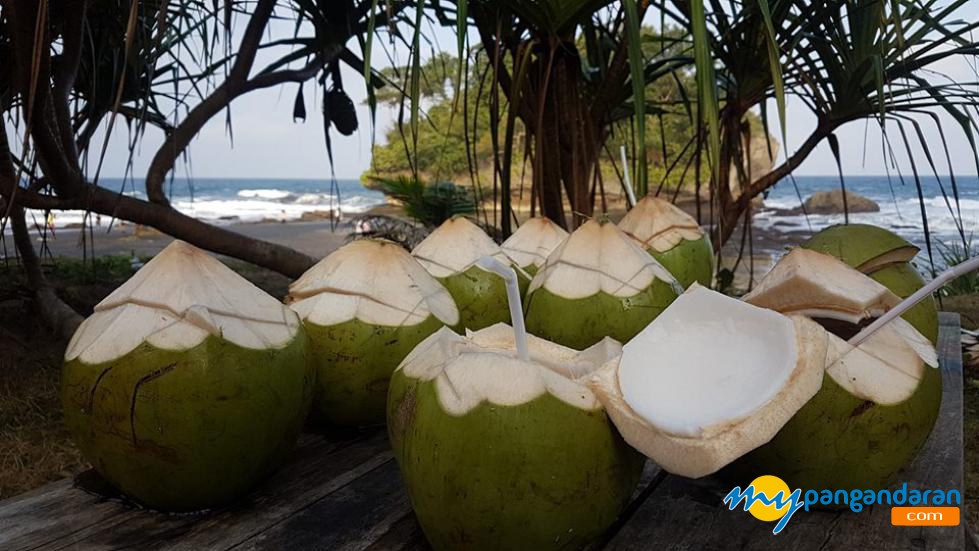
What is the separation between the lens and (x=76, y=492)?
92 cm

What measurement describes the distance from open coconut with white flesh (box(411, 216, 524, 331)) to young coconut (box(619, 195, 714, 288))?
37 cm

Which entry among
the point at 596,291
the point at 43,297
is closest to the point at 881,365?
the point at 596,291

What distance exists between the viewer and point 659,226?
156 centimetres

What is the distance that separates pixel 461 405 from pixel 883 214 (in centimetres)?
2720

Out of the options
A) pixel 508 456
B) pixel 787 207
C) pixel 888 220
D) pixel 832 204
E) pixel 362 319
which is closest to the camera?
pixel 508 456

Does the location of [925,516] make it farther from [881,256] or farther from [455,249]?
[455,249]

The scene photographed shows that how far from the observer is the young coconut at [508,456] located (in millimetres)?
690

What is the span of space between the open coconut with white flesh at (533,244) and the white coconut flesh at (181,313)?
0.67 metres

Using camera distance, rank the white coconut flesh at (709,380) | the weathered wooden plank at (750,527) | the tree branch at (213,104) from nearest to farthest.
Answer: the white coconut flesh at (709,380) < the weathered wooden plank at (750,527) < the tree branch at (213,104)

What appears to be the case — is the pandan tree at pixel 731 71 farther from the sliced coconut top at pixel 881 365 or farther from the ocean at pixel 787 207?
the ocean at pixel 787 207

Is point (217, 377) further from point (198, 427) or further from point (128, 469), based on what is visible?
point (128, 469)

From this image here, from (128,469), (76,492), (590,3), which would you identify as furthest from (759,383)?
(590,3)

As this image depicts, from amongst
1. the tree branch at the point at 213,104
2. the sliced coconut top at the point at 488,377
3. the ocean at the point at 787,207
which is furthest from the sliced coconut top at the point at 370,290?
the ocean at the point at 787,207

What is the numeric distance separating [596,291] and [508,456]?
0.48 m
